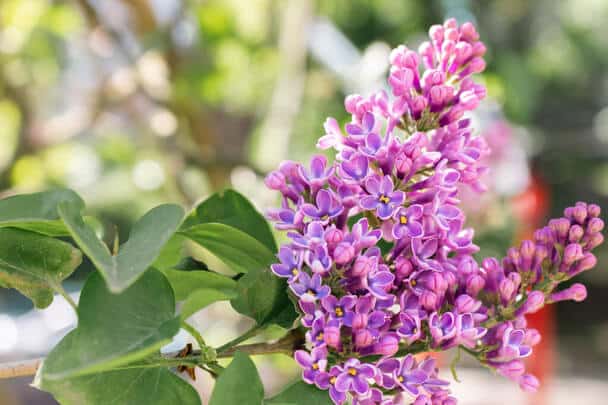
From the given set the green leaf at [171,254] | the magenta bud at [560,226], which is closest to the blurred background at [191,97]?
the green leaf at [171,254]

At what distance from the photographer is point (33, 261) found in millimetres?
309

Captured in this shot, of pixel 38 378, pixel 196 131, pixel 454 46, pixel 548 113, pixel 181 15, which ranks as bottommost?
pixel 38 378

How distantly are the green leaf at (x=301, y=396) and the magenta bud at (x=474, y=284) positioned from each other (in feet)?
0.22

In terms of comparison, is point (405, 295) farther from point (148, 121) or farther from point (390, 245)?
point (148, 121)

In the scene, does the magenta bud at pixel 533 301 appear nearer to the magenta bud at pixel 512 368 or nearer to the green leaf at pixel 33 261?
the magenta bud at pixel 512 368

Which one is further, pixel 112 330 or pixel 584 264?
pixel 584 264

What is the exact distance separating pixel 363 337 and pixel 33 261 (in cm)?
12

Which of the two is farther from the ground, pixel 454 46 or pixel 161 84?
pixel 161 84

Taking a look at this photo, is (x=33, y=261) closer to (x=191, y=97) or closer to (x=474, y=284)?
(x=474, y=284)

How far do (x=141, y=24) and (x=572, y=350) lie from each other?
12.1 feet

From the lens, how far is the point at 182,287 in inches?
12.9

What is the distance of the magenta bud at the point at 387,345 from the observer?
0.29 metres

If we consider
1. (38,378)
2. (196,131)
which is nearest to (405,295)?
(38,378)

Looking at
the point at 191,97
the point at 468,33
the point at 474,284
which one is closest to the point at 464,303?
the point at 474,284
